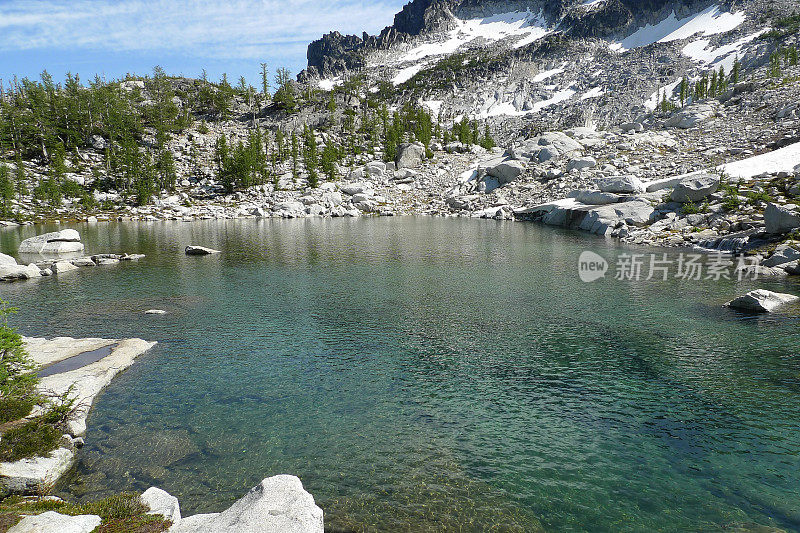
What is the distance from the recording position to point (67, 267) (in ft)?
137

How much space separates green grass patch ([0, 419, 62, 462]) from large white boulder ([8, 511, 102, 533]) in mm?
5130

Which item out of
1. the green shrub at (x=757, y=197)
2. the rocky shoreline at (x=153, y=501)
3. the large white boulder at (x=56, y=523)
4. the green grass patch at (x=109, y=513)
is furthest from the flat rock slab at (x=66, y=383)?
the green shrub at (x=757, y=197)

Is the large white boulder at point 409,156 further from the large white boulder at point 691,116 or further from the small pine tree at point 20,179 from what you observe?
the small pine tree at point 20,179

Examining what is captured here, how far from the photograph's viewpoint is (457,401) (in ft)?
55.3

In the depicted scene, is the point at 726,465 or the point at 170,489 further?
the point at 726,465

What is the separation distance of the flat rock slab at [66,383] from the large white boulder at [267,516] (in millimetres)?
5295

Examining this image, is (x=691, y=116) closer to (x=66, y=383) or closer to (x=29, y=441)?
(x=66, y=383)

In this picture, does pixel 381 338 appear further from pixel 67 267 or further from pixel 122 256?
pixel 122 256

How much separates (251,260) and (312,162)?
304 ft

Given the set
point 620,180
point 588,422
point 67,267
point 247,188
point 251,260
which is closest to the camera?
point 588,422

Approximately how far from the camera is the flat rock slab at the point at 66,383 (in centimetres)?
1088

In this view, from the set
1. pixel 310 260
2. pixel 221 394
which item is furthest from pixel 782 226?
pixel 221 394

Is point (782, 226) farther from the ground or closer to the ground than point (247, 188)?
closer to the ground

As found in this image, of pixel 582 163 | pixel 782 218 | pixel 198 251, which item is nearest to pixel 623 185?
pixel 582 163
